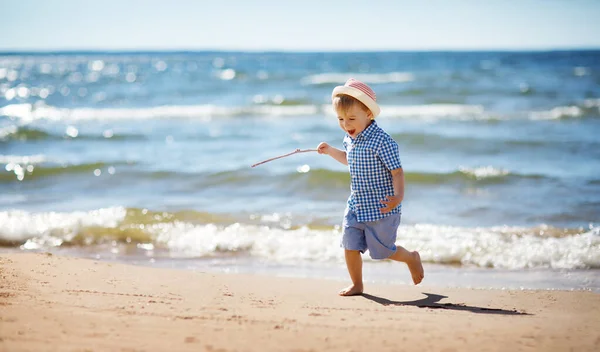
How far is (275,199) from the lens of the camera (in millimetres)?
7852

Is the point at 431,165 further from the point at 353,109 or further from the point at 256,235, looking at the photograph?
the point at 353,109

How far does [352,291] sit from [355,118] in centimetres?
114

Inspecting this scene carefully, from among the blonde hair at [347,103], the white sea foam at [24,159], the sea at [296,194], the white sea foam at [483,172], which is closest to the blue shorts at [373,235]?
the blonde hair at [347,103]

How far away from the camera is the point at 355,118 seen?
393cm

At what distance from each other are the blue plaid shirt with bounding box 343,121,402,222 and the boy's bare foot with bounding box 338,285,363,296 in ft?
1.60

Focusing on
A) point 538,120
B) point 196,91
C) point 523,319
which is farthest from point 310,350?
point 196,91

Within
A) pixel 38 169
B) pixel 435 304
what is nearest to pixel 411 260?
pixel 435 304

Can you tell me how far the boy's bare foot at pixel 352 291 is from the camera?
13.4 ft

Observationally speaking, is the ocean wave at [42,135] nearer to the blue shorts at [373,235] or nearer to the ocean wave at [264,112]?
the ocean wave at [264,112]

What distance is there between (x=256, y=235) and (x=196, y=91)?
19.8 metres

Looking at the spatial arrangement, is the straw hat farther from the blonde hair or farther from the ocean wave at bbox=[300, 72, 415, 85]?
the ocean wave at bbox=[300, 72, 415, 85]

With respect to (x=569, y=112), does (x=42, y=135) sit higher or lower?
lower

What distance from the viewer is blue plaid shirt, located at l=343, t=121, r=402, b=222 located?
389 centimetres

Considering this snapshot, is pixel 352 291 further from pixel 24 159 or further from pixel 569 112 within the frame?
pixel 569 112
